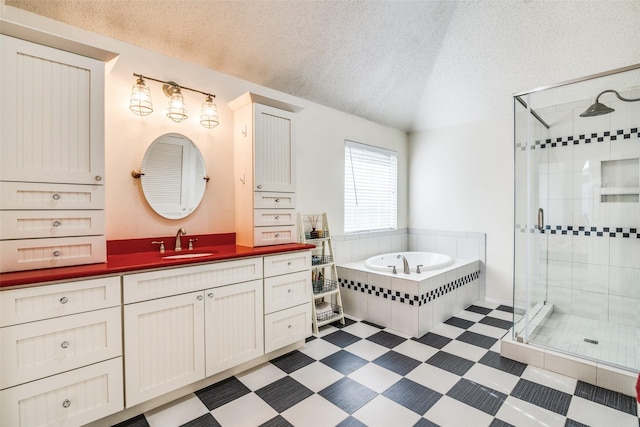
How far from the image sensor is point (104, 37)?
2.09 meters

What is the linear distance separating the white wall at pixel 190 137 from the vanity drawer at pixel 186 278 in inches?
23.8

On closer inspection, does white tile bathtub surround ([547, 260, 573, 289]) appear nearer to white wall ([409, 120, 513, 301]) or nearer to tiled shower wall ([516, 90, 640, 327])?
tiled shower wall ([516, 90, 640, 327])

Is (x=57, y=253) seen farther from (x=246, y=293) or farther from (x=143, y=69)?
(x=143, y=69)

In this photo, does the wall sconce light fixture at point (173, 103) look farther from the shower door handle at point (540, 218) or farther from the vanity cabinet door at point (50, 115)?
the shower door handle at point (540, 218)

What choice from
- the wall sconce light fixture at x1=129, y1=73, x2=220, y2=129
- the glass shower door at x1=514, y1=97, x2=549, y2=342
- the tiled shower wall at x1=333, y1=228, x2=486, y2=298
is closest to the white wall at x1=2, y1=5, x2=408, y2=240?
the wall sconce light fixture at x1=129, y1=73, x2=220, y2=129

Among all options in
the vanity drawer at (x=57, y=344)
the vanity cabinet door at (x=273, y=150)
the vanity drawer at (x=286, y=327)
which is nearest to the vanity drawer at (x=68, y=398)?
the vanity drawer at (x=57, y=344)

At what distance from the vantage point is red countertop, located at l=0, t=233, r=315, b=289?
4.74 feet

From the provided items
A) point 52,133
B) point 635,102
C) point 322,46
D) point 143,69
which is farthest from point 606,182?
point 52,133

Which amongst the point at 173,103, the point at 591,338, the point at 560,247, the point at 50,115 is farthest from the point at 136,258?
the point at 560,247

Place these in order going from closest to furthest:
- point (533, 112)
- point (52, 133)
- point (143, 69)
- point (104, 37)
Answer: point (52, 133)
point (104, 37)
point (143, 69)
point (533, 112)

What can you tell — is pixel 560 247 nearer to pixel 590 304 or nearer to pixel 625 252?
pixel 625 252

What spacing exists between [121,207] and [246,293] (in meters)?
1.07

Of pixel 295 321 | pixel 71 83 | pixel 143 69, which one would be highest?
pixel 143 69

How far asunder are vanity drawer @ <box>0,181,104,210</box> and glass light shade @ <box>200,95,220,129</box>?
1003 millimetres
